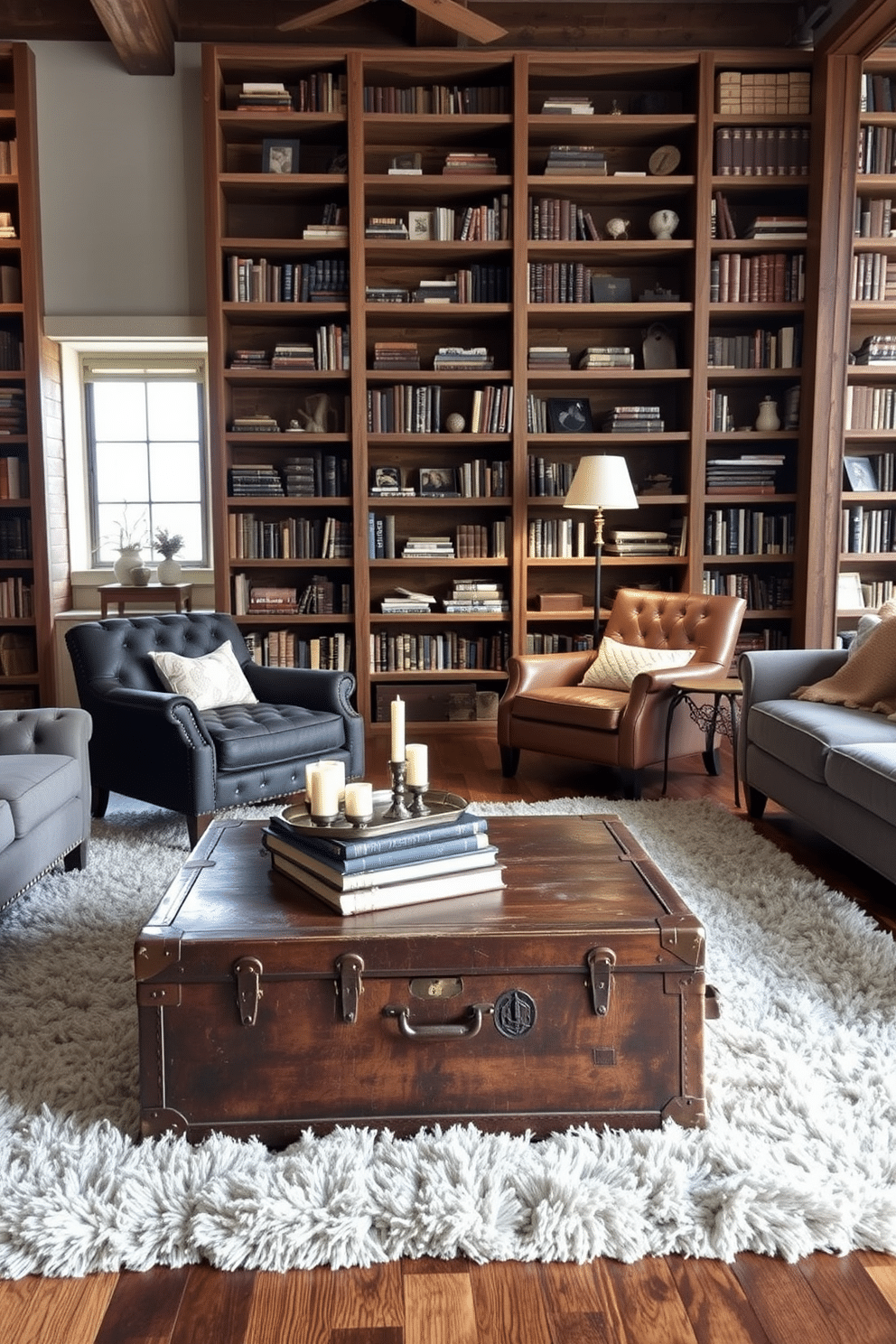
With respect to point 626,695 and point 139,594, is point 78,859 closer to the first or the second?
point 626,695

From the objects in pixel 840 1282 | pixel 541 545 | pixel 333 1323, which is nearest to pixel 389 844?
pixel 333 1323

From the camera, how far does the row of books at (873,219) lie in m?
5.75

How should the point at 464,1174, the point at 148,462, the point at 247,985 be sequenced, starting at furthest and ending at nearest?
1. the point at 148,462
2. the point at 247,985
3. the point at 464,1174

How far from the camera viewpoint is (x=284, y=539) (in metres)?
5.98

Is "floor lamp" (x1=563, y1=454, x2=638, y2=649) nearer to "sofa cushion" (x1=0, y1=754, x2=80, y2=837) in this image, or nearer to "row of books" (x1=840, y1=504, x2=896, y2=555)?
"row of books" (x1=840, y1=504, x2=896, y2=555)

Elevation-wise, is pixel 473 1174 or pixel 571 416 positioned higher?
pixel 571 416

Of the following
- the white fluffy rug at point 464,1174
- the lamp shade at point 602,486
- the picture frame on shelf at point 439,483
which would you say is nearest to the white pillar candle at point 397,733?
the white fluffy rug at point 464,1174

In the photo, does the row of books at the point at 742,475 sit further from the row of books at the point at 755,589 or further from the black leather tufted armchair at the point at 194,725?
the black leather tufted armchair at the point at 194,725

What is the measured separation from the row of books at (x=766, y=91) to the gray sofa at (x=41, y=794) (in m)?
4.55

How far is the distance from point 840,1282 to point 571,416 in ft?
16.5

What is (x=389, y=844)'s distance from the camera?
2148 millimetres

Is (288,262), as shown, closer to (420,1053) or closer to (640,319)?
(640,319)

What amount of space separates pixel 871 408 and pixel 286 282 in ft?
10.3

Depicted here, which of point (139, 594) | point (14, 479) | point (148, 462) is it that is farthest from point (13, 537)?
point (148, 462)
